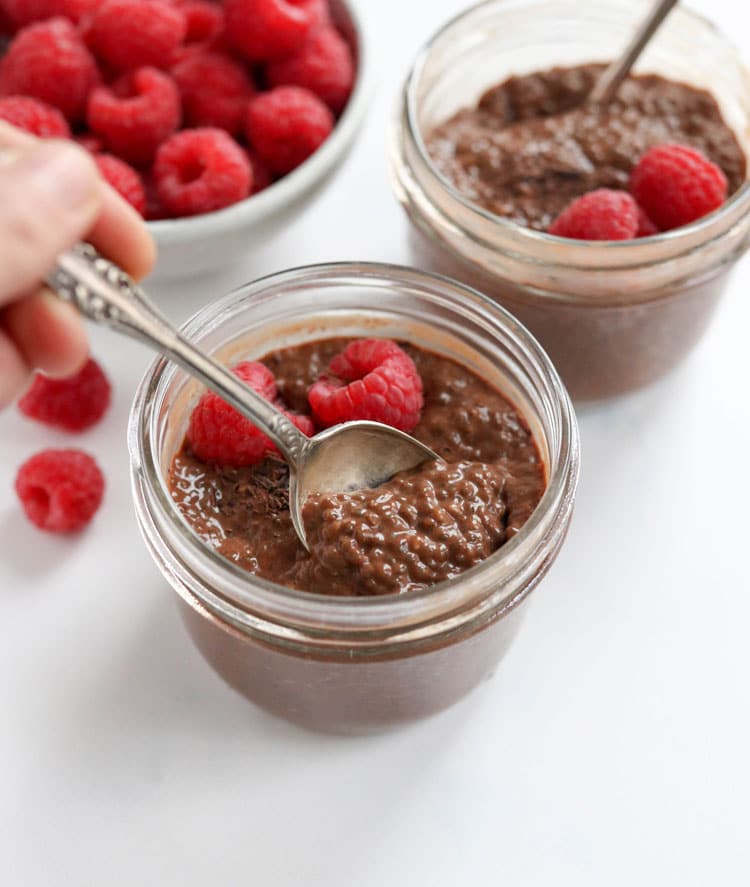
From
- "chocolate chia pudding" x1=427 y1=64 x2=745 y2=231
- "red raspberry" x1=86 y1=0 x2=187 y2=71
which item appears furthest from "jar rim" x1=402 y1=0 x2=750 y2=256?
"red raspberry" x1=86 y1=0 x2=187 y2=71

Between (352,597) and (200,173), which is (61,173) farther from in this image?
(200,173)

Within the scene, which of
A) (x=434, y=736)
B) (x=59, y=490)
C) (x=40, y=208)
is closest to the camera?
(x=40, y=208)

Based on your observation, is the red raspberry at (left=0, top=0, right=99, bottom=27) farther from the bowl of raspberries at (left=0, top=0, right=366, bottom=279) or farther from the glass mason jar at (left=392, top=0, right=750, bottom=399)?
the glass mason jar at (left=392, top=0, right=750, bottom=399)

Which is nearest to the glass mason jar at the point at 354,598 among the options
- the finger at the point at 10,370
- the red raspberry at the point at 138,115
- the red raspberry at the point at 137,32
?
the finger at the point at 10,370

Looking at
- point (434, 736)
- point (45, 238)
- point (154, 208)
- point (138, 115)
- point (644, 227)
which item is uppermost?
point (45, 238)

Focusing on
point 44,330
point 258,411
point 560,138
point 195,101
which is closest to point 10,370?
point 44,330

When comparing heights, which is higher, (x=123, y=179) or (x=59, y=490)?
(x=123, y=179)
